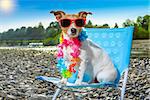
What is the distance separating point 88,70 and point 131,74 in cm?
161

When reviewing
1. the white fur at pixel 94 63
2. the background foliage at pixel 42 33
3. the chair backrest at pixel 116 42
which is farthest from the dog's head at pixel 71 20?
the background foliage at pixel 42 33

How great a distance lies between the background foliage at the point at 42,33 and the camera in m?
4.34

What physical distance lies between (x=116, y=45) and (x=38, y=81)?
1.45m

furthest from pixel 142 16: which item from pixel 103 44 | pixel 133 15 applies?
pixel 103 44

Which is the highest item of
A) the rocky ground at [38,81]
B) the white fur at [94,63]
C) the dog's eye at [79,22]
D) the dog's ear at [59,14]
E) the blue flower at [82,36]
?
the dog's ear at [59,14]

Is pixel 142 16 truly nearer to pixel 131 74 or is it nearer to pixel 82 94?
pixel 131 74

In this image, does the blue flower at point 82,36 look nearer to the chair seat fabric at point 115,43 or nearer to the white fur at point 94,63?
the white fur at point 94,63

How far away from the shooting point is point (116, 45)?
113 inches

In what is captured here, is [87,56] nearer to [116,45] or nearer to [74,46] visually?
[74,46]

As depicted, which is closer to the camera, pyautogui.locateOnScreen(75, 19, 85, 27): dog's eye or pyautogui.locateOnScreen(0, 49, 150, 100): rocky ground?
pyautogui.locateOnScreen(75, 19, 85, 27): dog's eye

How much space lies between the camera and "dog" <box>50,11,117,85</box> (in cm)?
265

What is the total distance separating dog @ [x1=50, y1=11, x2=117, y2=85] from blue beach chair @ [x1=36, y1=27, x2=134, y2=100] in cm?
5

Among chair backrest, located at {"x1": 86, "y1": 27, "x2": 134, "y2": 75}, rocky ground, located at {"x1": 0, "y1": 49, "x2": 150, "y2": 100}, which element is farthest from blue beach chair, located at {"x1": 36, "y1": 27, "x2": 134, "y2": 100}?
rocky ground, located at {"x1": 0, "y1": 49, "x2": 150, "y2": 100}

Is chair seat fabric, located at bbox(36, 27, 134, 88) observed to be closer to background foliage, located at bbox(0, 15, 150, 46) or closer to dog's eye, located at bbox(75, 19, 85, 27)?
dog's eye, located at bbox(75, 19, 85, 27)
